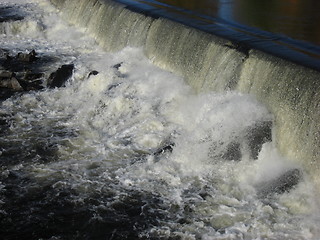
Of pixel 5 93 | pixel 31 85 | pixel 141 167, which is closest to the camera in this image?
pixel 141 167

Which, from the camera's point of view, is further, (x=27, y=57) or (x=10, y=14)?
(x=10, y=14)

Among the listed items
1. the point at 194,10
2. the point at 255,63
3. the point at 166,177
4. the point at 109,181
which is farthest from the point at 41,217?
the point at 194,10

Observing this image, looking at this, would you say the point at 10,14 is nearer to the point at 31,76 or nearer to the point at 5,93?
the point at 31,76

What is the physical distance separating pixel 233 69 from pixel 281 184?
11.0ft

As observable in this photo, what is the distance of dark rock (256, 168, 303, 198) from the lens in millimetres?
8016

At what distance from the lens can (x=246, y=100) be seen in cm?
962

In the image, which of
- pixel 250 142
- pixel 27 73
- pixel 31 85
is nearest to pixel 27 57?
pixel 27 73

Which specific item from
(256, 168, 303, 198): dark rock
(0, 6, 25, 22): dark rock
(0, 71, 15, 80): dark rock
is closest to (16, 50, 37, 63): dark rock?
(0, 71, 15, 80): dark rock

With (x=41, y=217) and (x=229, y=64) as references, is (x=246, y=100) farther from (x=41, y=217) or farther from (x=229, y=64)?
(x=41, y=217)

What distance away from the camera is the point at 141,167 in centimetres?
902

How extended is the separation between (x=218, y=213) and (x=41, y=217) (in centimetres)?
307

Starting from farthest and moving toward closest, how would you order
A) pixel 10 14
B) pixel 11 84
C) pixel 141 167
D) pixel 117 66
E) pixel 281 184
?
1. pixel 10 14
2. pixel 117 66
3. pixel 11 84
4. pixel 141 167
5. pixel 281 184

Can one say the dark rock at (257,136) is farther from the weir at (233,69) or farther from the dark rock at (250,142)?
the weir at (233,69)

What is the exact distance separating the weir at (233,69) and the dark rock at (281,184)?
0.29 m
